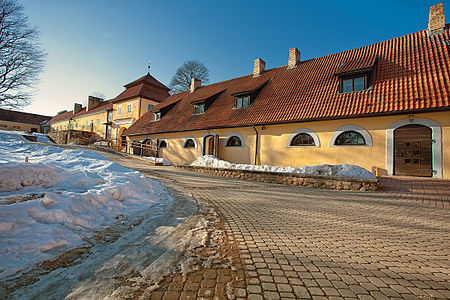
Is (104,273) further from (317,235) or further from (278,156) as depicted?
(278,156)

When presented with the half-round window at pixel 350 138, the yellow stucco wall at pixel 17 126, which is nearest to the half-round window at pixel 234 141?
the half-round window at pixel 350 138

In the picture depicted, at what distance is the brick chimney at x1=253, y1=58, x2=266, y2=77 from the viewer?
17625mm

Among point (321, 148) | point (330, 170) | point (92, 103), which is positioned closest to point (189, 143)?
point (321, 148)

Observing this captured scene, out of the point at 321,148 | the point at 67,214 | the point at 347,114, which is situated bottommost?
the point at 67,214

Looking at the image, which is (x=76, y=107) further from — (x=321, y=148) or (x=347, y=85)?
(x=347, y=85)

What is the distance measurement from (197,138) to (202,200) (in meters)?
10.8

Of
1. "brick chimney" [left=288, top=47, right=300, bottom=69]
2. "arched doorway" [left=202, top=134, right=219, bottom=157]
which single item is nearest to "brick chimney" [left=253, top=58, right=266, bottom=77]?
"brick chimney" [left=288, top=47, right=300, bottom=69]

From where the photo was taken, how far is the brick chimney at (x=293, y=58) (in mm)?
15719

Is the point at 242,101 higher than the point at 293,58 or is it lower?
lower

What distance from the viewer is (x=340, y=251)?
8.50 ft

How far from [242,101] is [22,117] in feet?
194

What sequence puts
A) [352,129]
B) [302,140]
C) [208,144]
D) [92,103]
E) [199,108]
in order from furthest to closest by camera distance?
[92,103] < [199,108] < [208,144] < [302,140] < [352,129]

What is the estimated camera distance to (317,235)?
316 cm

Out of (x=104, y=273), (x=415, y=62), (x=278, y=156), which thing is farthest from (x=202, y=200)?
(x=415, y=62)
